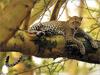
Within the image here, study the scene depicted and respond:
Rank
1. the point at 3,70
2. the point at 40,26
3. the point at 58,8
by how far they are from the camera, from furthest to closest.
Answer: the point at 3,70
the point at 40,26
the point at 58,8

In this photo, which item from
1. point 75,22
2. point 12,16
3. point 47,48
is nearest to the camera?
point 12,16

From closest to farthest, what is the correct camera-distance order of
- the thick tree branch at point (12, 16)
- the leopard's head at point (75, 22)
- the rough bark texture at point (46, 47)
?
1. the thick tree branch at point (12, 16)
2. the rough bark texture at point (46, 47)
3. the leopard's head at point (75, 22)

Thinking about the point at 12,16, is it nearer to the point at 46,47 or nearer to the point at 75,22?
the point at 46,47

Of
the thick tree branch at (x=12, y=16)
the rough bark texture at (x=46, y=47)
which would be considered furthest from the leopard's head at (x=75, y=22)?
the thick tree branch at (x=12, y=16)

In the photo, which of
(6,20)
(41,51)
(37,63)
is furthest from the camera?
(37,63)

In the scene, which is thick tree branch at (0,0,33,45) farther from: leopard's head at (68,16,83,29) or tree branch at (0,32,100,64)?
leopard's head at (68,16,83,29)

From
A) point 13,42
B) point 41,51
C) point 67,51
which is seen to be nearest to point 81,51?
point 67,51

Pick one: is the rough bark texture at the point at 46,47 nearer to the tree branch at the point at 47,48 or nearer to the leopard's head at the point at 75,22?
the tree branch at the point at 47,48

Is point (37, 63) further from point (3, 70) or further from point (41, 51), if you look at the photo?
point (41, 51)

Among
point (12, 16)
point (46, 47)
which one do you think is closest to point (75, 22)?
point (46, 47)

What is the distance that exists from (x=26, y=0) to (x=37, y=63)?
2.23 meters

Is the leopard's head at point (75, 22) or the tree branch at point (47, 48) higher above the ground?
the leopard's head at point (75, 22)

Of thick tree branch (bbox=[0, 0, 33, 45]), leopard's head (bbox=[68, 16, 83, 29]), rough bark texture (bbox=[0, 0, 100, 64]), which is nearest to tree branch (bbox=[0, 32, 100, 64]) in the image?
rough bark texture (bbox=[0, 0, 100, 64])

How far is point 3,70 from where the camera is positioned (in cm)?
289
